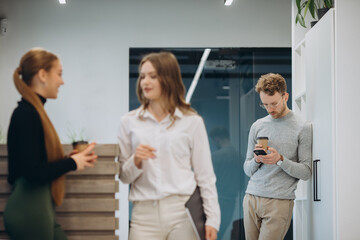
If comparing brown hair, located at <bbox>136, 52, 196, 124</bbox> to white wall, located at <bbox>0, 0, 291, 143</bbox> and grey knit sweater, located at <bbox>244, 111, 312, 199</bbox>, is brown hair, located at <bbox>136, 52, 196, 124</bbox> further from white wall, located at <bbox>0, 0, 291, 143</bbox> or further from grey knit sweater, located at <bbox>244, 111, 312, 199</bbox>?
white wall, located at <bbox>0, 0, 291, 143</bbox>

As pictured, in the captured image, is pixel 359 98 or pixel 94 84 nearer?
pixel 359 98

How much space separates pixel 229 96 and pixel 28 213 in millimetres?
4548

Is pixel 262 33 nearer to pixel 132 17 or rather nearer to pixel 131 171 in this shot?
pixel 132 17

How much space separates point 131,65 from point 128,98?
Result: 16.1 inches

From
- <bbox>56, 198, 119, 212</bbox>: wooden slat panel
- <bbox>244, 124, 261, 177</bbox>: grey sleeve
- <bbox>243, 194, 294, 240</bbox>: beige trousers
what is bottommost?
<bbox>243, 194, 294, 240</bbox>: beige trousers

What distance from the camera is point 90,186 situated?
8.67 ft

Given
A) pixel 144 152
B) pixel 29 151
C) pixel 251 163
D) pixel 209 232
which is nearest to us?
pixel 29 151

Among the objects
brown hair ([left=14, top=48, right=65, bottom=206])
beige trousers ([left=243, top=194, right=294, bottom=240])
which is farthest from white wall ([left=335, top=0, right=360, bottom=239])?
brown hair ([left=14, top=48, right=65, bottom=206])

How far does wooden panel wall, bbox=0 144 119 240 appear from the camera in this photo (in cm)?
263

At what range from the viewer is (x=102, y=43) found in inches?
256

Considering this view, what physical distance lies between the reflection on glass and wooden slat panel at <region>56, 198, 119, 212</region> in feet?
→ 12.8

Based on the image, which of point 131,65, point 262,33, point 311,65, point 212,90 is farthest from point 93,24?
point 311,65

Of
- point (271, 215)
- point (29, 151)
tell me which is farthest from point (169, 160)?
point (271, 215)

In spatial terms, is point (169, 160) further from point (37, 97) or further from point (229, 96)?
point (229, 96)
